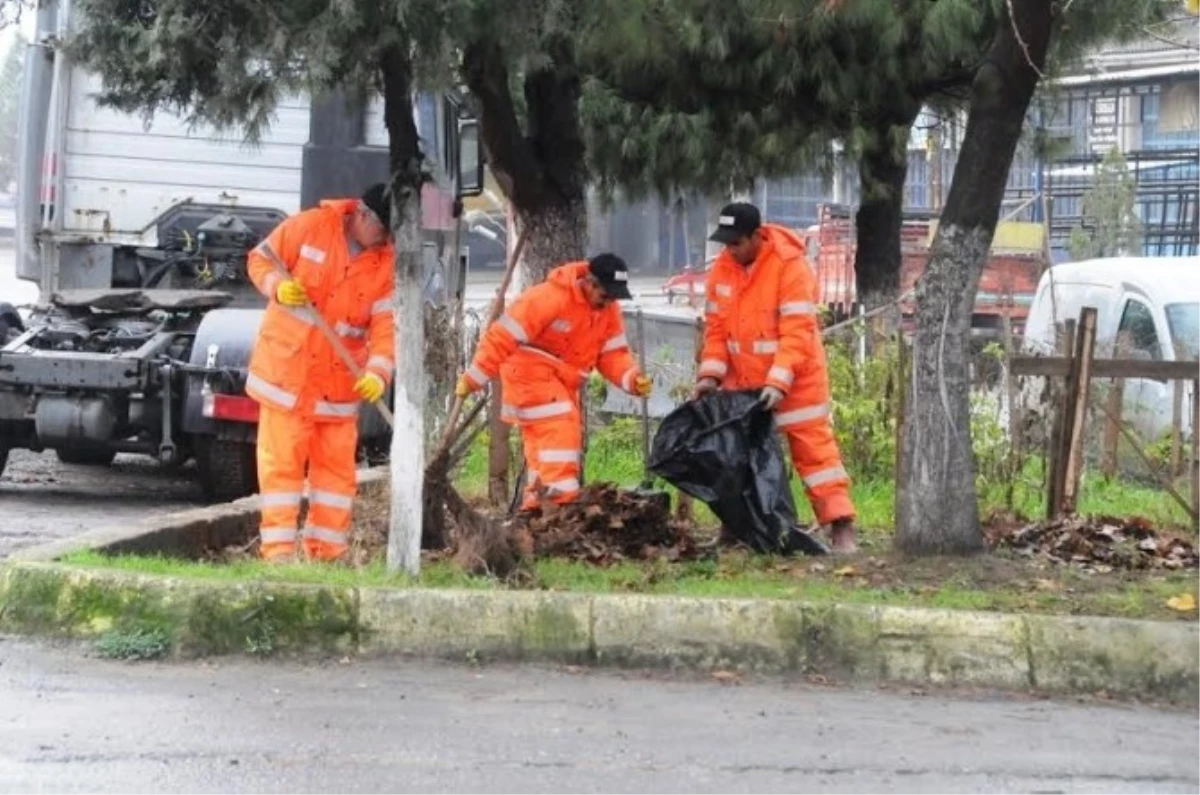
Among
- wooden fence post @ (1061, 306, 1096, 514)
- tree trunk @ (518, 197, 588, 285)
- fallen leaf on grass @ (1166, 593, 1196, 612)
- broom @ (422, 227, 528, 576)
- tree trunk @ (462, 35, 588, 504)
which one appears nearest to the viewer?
fallen leaf on grass @ (1166, 593, 1196, 612)

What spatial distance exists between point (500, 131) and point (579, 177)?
699mm

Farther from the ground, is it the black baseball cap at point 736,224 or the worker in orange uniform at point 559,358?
the black baseball cap at point 736,224

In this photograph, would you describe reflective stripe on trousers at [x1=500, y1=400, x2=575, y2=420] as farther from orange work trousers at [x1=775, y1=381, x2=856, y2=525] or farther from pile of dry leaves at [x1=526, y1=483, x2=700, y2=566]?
orange work trousers at [x1=775, y1=381, x2=856, y2=525]

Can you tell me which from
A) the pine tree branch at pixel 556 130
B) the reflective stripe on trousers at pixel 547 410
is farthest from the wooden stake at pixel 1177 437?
the reflective stripe on trousers at pixel 547 410

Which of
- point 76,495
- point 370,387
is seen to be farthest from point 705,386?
point 76,495

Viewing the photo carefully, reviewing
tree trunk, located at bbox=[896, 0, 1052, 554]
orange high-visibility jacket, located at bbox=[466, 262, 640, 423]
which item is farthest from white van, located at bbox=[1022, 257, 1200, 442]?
tree trunk, located at bbox=[896, 0, 1052, 554]

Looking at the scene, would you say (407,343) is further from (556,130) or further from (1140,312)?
(1140,312)

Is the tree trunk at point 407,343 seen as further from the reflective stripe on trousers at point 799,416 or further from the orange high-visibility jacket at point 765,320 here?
the reflective stripe on trousers at point 799,416

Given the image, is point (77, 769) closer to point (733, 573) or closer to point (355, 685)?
point (355, 685)

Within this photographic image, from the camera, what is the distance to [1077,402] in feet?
29.3

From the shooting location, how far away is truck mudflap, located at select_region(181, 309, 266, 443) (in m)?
10.1

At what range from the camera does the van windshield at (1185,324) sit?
1301 centimetres

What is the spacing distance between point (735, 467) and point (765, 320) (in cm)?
77

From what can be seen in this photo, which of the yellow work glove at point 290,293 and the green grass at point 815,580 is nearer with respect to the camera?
the green grass at point 815,580
